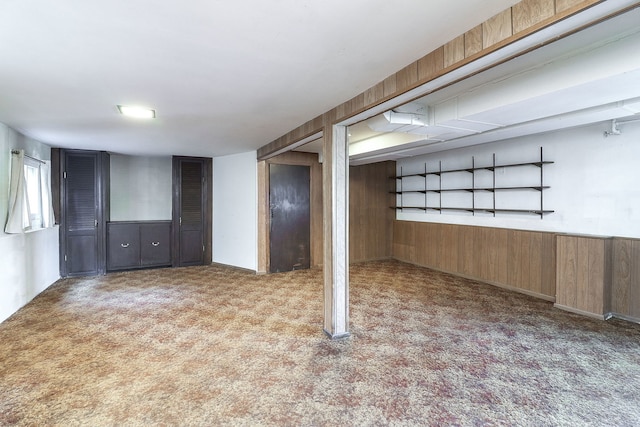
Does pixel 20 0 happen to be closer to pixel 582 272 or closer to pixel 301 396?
pixel 301 396

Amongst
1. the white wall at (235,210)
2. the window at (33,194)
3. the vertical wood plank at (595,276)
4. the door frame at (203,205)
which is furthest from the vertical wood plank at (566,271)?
the window at (33,194)

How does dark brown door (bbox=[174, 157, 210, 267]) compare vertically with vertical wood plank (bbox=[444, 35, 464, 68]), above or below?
below

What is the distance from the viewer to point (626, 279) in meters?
3.74

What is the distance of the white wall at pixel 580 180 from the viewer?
12.4 feet

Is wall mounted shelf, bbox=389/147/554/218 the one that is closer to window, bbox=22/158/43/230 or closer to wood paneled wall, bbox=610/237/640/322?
wood paneled wall, bbox=610/237/640/322

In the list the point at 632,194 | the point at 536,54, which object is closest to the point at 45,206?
the point at 536,54

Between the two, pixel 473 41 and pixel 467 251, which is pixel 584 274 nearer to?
pixel 467 251

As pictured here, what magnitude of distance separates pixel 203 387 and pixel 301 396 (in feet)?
2.50

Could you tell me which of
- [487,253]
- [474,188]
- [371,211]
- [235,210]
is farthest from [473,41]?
[371,211]

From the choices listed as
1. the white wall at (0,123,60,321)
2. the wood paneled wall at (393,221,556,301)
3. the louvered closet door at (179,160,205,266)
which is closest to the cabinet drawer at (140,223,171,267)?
the louvered closet door at (179,160,205,266)

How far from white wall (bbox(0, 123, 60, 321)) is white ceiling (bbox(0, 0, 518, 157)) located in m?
0.63

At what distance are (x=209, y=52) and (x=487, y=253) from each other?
5186 mm

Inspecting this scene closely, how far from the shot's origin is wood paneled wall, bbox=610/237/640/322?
3664 millimetres

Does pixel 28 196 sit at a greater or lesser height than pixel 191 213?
greater
